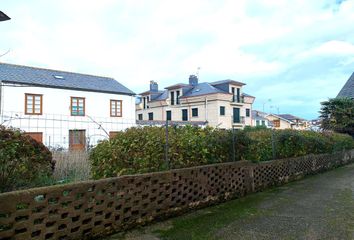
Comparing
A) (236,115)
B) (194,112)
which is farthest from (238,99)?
(194,112)

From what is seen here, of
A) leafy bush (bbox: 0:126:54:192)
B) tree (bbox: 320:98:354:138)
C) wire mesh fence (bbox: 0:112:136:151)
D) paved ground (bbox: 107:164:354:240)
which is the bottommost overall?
paved ground (bbox: 107:164:354:240)

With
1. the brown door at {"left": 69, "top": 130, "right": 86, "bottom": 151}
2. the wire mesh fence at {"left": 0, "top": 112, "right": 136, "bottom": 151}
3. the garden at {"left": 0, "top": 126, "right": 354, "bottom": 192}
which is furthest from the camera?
the brown door at {"left": 69, "top": 130, "right": 86, "bottom": 151}

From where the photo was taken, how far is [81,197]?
12.8ft

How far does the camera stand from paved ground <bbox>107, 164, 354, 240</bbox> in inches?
164

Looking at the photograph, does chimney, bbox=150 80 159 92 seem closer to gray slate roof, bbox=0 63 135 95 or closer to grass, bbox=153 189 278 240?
gray slate roof, bbox=0 63 135 95

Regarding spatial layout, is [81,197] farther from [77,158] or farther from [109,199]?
[77,158]

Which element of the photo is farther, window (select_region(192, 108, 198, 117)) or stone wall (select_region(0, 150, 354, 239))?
window (select_region(192, 108, 198, 117))

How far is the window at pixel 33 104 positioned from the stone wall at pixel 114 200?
20171mm

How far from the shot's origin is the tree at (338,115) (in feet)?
62.3

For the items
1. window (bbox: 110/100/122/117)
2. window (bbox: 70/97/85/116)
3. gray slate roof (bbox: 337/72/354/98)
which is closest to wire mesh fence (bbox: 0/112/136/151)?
window (bbox: 70/97/85/116)

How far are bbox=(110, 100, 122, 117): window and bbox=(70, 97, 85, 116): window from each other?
2.64 meters

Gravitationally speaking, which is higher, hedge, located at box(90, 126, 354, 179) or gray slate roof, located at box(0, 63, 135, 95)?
gray slate roof, located at box(0, 63, 135, 95)

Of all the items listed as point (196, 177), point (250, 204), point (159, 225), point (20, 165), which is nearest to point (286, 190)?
point (250, 204)

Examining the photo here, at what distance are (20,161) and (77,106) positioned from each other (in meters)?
21.5
